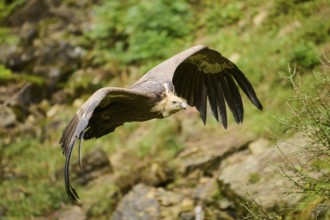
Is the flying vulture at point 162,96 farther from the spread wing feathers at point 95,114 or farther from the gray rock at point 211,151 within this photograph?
the gray rock at point 211,151

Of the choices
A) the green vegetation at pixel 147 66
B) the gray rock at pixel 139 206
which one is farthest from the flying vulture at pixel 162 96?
the gray rock at pixel 139 206

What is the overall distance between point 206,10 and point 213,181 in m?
4.83

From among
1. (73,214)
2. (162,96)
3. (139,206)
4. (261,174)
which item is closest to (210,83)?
(261,174)

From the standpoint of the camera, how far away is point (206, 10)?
10.8m

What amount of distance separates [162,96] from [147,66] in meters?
5.49

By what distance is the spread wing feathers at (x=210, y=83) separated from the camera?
19.0 feet

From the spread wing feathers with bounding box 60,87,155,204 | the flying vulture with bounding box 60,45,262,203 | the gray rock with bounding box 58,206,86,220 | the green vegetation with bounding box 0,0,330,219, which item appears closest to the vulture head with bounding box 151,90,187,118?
the flying vulture with bounding box 60,45,262,203

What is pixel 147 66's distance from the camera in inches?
390

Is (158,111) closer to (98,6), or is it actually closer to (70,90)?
(70,90)

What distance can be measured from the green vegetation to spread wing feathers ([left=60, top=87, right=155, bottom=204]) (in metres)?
2.24

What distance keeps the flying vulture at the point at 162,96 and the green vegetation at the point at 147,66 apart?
3.20ft

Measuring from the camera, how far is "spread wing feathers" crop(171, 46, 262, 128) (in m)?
5.78

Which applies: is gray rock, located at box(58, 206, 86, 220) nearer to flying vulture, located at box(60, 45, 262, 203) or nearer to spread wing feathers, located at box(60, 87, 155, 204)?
flying vulture, located at box(60, 45, 262, 203)

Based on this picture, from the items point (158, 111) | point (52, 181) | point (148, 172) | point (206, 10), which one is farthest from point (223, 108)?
point (206, 10)
